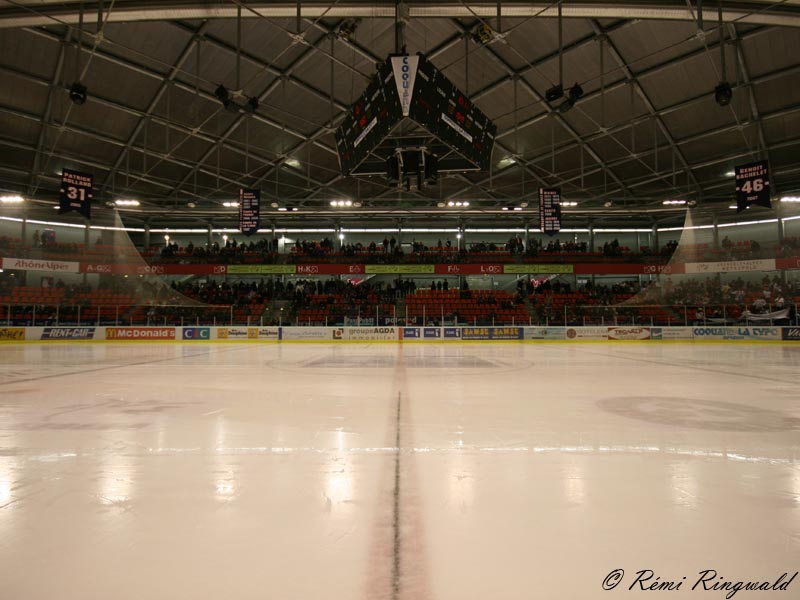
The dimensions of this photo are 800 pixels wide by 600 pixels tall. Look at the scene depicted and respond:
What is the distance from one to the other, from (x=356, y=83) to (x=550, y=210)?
973 centimetres

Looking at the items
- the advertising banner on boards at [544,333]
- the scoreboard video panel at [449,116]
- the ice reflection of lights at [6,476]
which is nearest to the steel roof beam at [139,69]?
the scoreboard video panel at [449,116]

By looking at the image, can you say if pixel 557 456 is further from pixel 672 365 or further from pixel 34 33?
pixel 34 33

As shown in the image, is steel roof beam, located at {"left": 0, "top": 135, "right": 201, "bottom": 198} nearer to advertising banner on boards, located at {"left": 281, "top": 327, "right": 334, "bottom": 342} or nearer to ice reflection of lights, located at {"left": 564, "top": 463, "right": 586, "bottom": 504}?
advertising banner on boards, located at {"left": 281, "top": 327, "right": 334, "bottom": 342}

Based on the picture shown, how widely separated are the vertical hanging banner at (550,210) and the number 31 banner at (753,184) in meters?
6.18

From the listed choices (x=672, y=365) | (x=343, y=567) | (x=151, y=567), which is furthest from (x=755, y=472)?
(x=672, y=365)

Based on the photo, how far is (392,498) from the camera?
225 cm

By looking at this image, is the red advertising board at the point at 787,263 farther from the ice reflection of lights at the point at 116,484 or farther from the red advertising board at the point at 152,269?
the red advertising board at the point at 152,269

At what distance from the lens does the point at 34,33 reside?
51.0 feet

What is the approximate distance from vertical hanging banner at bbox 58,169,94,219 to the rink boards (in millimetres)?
5543

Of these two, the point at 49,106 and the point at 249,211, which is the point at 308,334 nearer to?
the point at 249,211

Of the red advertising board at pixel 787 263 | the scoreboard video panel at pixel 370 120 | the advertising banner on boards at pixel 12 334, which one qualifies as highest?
the scoreboard video panel at pixel 370 120

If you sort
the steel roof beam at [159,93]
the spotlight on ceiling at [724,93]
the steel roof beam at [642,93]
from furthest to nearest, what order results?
the steel roof beam at [642,93] → the steel roof beam at [159,93] → the spotlight on ceiling at [724,93]

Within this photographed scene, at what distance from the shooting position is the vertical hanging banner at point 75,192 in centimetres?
1603

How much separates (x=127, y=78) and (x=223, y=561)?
2165 centimetres
